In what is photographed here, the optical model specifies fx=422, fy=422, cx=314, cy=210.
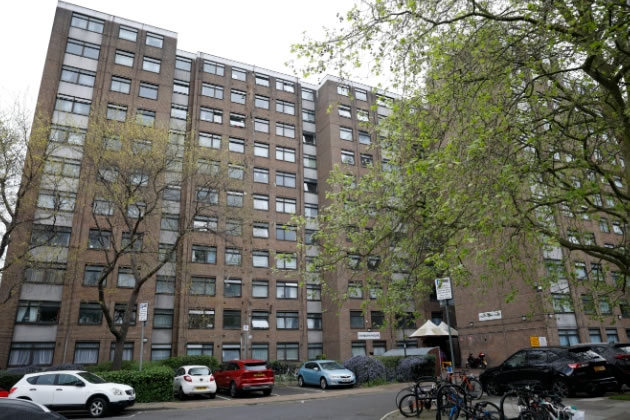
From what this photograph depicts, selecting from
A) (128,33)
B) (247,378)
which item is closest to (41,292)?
(247,378)

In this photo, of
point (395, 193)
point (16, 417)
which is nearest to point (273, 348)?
point (395, 193)

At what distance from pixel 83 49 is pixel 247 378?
98.0 feet

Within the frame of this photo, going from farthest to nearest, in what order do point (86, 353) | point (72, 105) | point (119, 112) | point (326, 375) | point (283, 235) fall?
1. point (283, 235)
2. point (119, 112)
3. point (72, 105)
4. point (86, 353)
5. point (326, 375)

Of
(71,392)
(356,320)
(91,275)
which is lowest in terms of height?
(71,392)

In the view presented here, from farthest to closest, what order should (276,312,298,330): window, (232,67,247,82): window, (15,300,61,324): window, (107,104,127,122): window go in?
(232,67,247,82): window < (276,312,298,330): window < (107,104,127,122): window < (15,300,61,324): window

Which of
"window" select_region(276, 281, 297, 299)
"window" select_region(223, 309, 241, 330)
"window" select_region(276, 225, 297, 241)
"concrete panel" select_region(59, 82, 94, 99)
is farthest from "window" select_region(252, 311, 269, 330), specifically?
"concrete panel" select_region(59, 82, 94, 99)

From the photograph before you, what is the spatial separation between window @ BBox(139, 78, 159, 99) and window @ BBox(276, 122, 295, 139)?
11.7 meters

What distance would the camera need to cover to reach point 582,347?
515 inches

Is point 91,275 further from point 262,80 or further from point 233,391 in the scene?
point 262,80

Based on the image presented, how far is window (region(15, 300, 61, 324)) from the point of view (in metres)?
26.8

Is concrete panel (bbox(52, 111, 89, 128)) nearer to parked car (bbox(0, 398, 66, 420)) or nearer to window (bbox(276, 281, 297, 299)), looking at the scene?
window (bbox(276, 281, 297, 299))

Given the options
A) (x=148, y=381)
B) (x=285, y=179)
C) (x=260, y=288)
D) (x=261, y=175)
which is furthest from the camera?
(x=285, y=179)

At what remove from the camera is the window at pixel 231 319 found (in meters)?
33.0

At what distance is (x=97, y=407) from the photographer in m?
13.1
